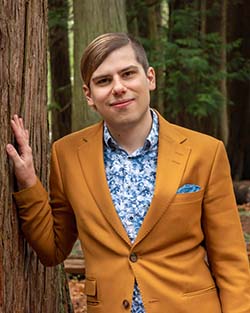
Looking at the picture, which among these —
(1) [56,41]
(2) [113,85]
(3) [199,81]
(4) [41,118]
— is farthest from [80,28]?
(2) [113,85]

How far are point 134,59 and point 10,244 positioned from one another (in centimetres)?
97

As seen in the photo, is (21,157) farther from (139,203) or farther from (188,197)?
(188,197)

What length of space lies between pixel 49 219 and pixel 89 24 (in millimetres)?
7985

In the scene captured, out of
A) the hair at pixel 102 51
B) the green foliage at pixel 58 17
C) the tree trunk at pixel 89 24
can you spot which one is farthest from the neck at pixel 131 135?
the green foliage at pixel 58 17

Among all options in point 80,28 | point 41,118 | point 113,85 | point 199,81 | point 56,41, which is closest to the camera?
point 113,85

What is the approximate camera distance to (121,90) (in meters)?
2.91

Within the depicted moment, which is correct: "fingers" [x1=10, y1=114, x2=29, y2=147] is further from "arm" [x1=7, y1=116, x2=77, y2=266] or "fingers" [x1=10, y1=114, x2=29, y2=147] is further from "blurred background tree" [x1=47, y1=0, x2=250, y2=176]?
"blurred background tree" [x1=47, y1=0, x2=250, y2=176]

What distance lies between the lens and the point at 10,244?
3172 millimetres

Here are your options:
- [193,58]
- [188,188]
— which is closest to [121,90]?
[188,188]

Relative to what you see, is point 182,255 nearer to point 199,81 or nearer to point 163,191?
point 163,191

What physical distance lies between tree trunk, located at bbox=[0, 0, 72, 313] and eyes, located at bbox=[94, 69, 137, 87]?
1.49 feet

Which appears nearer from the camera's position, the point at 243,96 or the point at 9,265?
the point at 9,265

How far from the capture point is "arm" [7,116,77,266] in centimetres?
312

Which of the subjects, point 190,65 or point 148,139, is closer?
point 148,139
